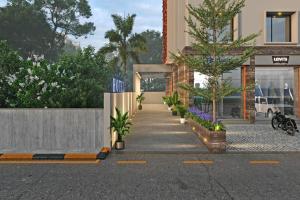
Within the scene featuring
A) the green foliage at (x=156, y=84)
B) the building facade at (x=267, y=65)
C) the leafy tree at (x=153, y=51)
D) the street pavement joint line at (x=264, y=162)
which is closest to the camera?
the street pavement joint line at (x=264, y=162)

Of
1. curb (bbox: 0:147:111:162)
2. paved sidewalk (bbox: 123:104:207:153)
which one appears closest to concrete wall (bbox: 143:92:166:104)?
paved sidewalk (bbox: 123:104:207:153)

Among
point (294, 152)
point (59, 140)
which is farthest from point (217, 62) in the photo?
point (59, 140)

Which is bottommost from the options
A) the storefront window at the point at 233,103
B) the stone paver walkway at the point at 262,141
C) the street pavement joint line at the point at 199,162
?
the street pavement joint line at the point at 199,162

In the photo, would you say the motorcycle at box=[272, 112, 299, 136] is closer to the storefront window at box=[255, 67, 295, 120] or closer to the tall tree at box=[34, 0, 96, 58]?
the storefront window at box=[255, 67, 295, 120]

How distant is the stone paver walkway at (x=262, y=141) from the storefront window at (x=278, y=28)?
25.5ft

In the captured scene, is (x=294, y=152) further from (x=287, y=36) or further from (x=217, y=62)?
(x=287, y=36)

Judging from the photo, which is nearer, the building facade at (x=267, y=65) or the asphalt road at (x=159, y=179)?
the asphalt road at (x=159, y=179)

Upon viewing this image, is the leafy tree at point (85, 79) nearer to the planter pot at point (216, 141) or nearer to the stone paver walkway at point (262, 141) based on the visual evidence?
the planter pot at point (216, 141)

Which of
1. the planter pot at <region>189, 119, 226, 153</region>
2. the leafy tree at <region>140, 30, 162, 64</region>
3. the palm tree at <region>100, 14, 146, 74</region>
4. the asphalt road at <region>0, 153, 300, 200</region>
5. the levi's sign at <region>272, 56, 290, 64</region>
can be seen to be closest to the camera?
the asphalt road at <region>0, 153, 300, 200</region>

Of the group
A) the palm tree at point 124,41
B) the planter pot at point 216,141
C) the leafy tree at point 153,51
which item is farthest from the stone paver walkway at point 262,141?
the leafy tree at point 153,51

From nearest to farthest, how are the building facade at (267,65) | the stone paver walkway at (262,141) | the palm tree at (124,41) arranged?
the stone paver walkway at (262,141) < the building facade at (267,65) < the palm tree at (124,41)

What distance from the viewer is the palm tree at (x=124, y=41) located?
4178 cm

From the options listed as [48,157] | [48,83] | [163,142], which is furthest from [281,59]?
[48,157]

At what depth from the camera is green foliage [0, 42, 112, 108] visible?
13.8 m
